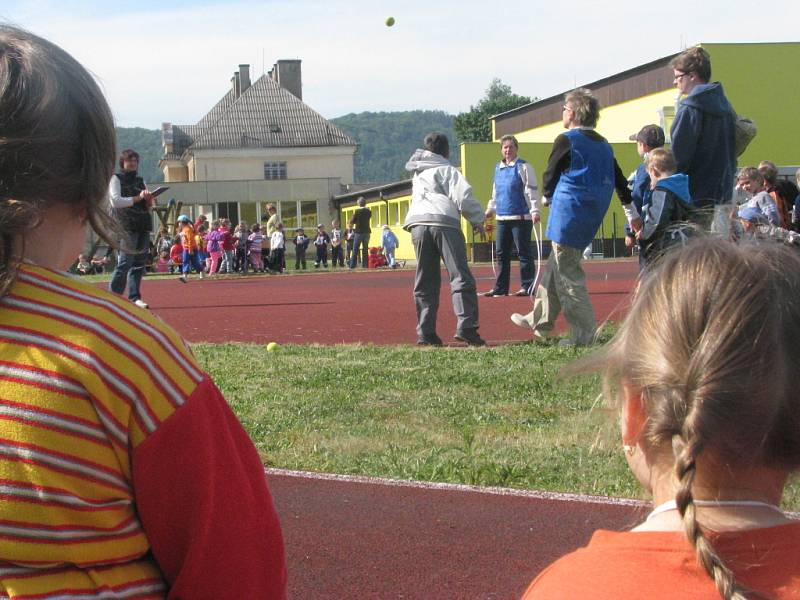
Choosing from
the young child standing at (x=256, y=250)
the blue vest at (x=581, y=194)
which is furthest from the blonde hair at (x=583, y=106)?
the young child standing at (x=256, y=250)

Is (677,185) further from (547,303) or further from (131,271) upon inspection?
(131,271)

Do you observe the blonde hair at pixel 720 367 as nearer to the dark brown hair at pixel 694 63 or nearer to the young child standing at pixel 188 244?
the dark brown hair at pixel 694 63

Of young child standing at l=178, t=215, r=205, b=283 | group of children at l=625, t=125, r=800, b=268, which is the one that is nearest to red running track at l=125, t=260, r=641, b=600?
group of children at l=625, t=125, r=800, b=268

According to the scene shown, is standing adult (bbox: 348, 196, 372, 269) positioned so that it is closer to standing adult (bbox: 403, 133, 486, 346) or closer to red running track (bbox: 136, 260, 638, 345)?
red running track (bbox: 136, 260, 638, 345)

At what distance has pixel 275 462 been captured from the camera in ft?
17.5

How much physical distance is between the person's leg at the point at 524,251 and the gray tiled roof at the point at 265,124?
212ft

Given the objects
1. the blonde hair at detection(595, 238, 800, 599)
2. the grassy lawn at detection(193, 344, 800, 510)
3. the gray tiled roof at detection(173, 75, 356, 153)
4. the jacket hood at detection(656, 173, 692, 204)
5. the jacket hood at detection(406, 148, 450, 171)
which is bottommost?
the grassy lawn at detection(193, 344, 800, 510)

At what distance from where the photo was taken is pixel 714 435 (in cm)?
143

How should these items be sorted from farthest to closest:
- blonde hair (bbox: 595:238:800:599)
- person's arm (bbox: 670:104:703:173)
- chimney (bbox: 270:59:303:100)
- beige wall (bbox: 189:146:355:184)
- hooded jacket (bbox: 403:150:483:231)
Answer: chimney (bbox: 270:59:303:100) < beige wall (bbox: 189:146:355:184) < hooded jacket (bbox: 403:150:483:231) < person's arm (bbox: 670:104:703:173) < blonde hair (bbox: 595:238:800:599)

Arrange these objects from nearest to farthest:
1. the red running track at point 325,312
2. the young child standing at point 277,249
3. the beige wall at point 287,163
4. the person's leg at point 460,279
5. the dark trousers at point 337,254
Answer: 1. the person's leg at point 460,279
2. the red running track at point 325,312
3. the young child standing at point 277,249
4. the dark trousers at point 337,254
5. the beige wall at point 287,163

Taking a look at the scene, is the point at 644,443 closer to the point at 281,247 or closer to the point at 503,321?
the point at 503,321

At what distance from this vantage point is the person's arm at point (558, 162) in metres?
8.76

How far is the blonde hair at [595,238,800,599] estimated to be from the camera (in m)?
1.41

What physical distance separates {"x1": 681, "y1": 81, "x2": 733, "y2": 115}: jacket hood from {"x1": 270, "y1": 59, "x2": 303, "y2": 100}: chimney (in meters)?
81.7
